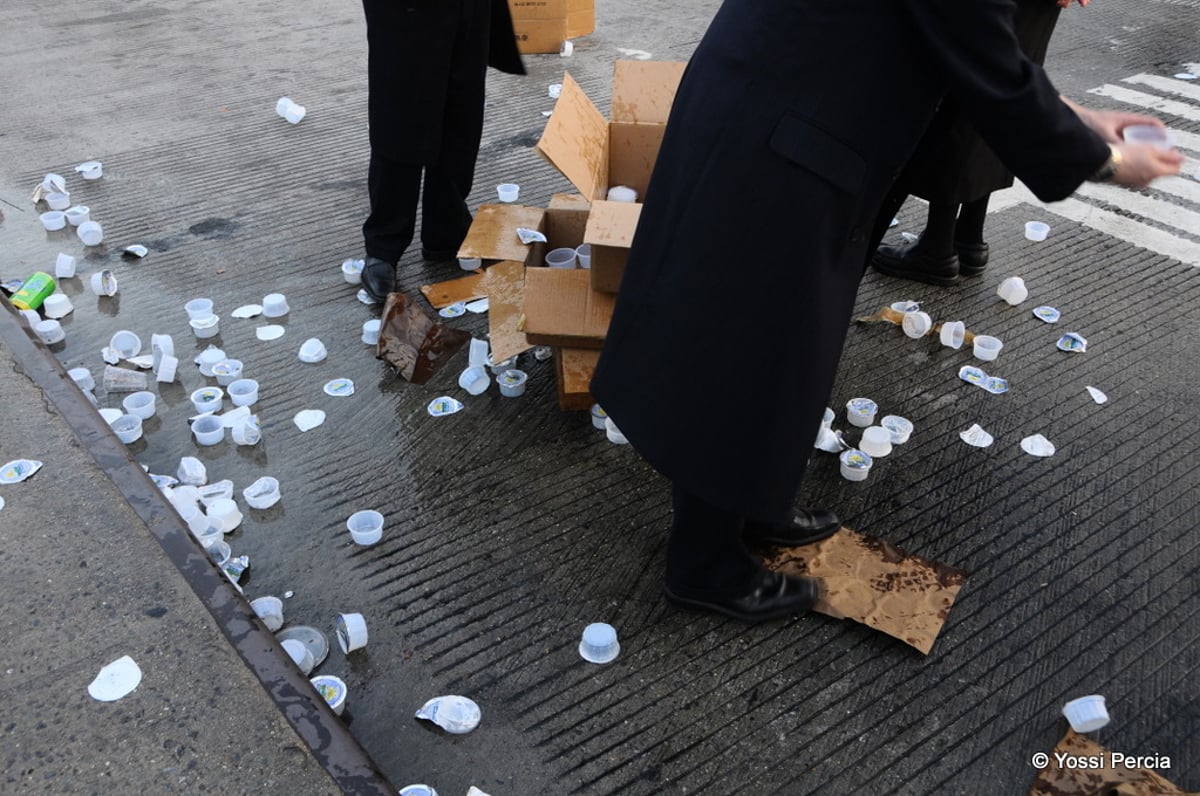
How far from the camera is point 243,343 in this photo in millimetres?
3295

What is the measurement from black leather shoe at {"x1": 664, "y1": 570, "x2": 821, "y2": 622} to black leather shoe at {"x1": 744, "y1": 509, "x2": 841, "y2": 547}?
16 centimetres

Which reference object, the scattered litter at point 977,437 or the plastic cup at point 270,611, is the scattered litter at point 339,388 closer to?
the plastic cup at point 270,611

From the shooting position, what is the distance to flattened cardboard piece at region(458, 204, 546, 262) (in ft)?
10.7

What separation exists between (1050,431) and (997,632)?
90cm

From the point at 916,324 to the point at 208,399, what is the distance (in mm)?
2359

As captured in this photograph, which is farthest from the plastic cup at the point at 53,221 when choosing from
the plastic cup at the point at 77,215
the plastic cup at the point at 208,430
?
the plastic cup at the point at 208,430

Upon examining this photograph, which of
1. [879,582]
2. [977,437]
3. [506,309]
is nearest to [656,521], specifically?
[879,582]

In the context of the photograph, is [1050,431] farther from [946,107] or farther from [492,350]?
[492,350]

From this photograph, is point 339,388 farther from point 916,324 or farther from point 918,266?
point 918,266

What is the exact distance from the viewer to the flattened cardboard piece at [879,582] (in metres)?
2.24

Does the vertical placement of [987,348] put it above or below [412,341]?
above

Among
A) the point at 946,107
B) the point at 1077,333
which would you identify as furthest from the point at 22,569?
the point at 1077,333

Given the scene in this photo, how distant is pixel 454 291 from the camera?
3.55 meters

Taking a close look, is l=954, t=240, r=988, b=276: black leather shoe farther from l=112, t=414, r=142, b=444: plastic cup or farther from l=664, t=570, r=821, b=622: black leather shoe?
l=112, t=414, r=142, b=444: plastic cup
